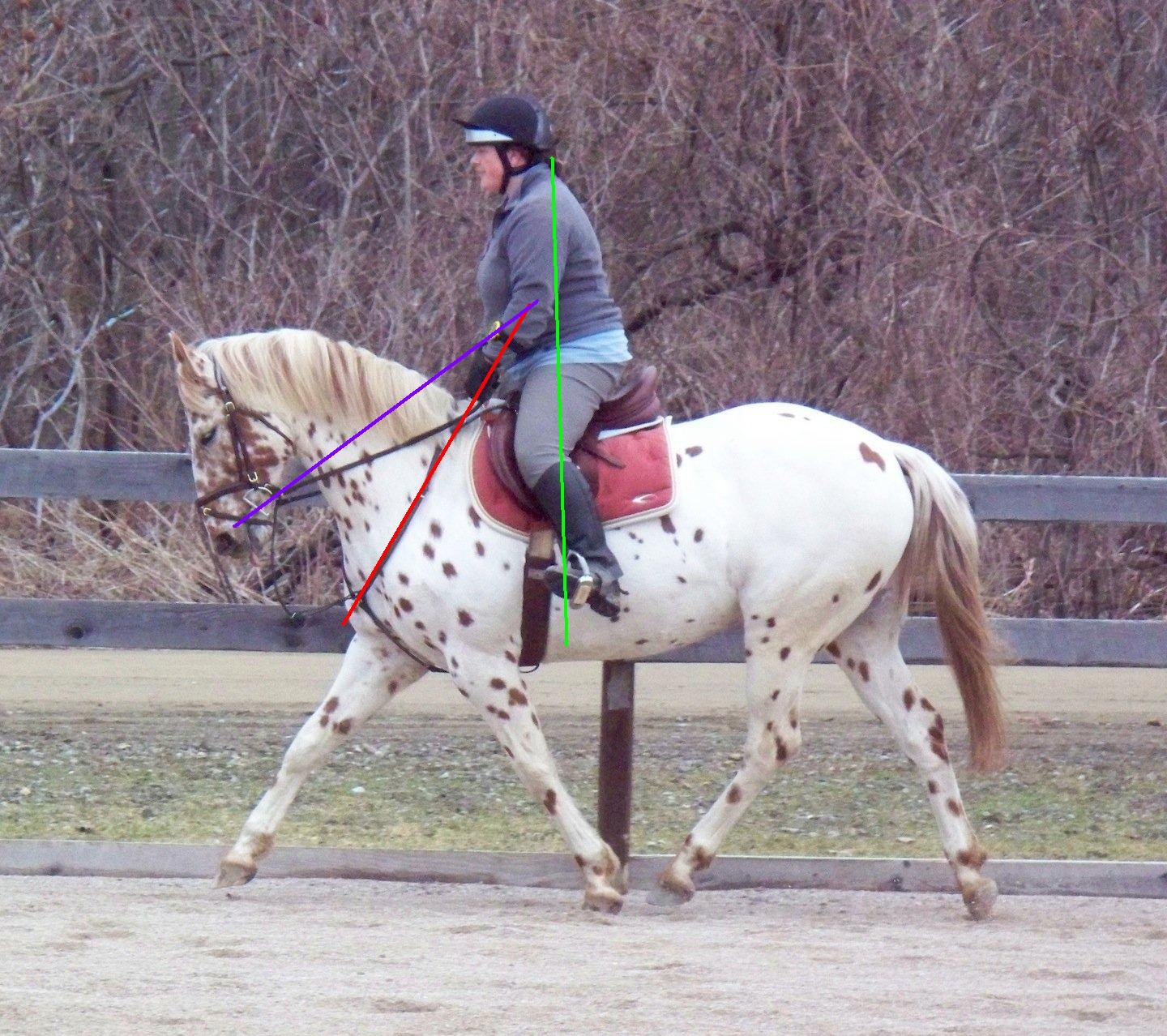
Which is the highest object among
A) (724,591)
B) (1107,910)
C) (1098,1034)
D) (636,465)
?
(636,465)

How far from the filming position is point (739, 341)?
12.2 meters

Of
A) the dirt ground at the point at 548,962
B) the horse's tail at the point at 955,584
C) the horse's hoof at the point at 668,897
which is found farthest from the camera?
the horse's tail at the point at 955,584

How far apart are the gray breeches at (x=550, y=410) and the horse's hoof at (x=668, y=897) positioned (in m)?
1.32

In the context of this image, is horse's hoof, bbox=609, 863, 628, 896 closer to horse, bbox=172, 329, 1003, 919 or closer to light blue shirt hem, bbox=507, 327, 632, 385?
horse, bbox=172, 329, 1003, 919

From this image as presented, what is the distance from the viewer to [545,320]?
5.29m

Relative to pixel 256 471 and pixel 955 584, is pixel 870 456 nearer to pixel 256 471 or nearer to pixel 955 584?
pixel 955 584

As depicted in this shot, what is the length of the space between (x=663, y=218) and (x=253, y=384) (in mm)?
8029

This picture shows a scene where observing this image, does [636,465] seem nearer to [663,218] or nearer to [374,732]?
[374,732]

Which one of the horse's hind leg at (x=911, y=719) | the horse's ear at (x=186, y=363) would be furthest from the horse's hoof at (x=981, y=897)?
the horse's ear at (x=186, y=363)

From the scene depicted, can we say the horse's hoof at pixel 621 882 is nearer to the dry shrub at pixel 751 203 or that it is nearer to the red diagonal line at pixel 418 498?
the red diagonal line at pixel 418 498

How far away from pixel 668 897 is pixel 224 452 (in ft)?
6.28

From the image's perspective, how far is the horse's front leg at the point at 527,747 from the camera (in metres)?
5.37

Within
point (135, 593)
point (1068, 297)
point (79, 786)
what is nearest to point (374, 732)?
point (79, 786)

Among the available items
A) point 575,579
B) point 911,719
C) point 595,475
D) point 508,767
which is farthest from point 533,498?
point 508,767
